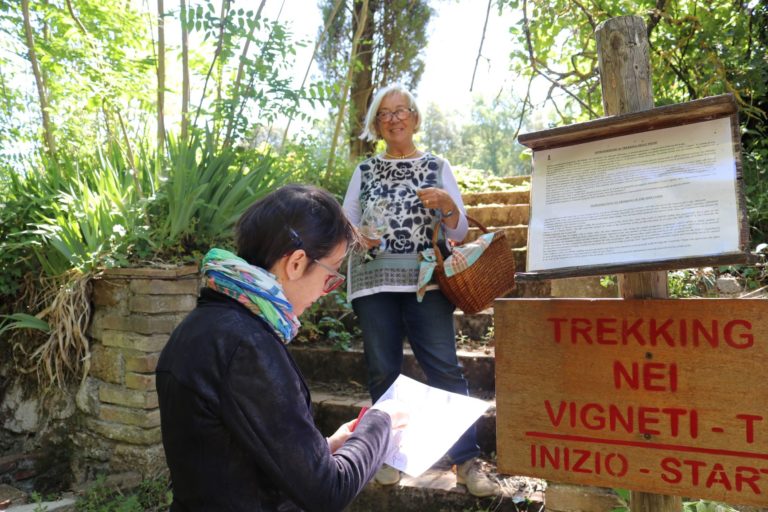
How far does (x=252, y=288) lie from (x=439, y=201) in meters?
1.50

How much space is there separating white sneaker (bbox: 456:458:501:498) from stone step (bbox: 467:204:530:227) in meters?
2.87

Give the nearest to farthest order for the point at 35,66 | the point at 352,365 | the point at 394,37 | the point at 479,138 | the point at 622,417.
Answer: the point at 622,417
the point at 352,365
the point at 35,66
the point at 394,37
the point at 479,138

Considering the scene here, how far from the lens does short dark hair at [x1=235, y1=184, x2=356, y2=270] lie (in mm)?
1289

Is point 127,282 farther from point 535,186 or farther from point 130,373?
point 535,186

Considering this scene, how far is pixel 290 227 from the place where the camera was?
1.29 m

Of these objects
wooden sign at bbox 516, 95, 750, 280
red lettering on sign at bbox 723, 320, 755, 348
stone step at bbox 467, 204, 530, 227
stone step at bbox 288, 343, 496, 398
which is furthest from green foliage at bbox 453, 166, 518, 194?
red lettering on sign at bbox 723, 320, 755, 348

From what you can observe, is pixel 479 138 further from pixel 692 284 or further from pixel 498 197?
pixel 692 284

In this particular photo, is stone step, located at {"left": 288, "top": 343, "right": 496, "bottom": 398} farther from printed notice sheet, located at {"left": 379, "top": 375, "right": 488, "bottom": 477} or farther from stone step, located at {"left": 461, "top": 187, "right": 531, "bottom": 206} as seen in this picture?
stone step, located at {"left": 461, "top": 187, "right": 531, "bottom": 206}

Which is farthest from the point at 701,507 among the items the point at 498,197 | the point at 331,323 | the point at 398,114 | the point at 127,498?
the point at 498,197

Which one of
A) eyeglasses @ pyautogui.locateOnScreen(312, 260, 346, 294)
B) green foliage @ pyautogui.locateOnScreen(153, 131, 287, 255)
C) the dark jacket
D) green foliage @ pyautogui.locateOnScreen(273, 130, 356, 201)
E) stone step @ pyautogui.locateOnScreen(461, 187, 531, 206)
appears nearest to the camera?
the dark jacket

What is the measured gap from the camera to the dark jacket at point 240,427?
1.11 m

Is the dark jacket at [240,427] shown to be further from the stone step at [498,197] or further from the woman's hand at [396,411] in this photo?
the stone step at [498,197]

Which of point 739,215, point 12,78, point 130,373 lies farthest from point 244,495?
point 12,78

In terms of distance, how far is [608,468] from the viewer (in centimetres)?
150
